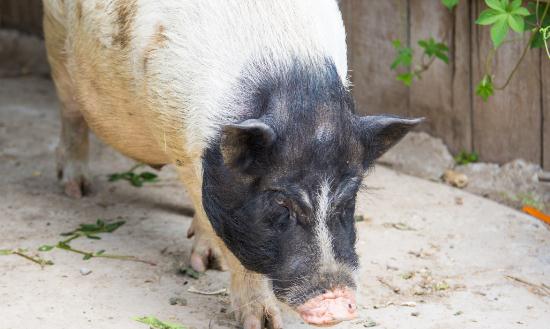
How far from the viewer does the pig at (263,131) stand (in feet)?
12.3

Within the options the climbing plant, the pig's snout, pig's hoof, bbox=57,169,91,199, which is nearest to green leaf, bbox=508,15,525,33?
the climbing plant

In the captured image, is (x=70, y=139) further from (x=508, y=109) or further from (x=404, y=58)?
(x=508, y=109)

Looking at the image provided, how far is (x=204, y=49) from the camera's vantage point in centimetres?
411

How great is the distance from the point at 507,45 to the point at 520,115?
→ 432 mm

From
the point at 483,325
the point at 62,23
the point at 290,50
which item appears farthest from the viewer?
the point at 62,23

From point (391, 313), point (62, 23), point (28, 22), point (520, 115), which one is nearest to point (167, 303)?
point (391, 313)

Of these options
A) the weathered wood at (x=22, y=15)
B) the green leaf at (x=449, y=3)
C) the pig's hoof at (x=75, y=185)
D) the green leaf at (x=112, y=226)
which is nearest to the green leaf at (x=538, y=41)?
the green leaf at (x=449, y=3)

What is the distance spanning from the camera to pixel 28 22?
28.9 feet

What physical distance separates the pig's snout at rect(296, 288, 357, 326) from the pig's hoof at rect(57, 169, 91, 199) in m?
2.72

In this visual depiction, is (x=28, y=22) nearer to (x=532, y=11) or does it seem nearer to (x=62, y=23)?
(x=62, y=23)

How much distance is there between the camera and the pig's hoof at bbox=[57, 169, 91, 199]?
6055mm

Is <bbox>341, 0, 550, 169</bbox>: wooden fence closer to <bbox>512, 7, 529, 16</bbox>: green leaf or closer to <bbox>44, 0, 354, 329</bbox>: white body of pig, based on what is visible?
<bbox>512, 7, 529, 16</bbox>: green leaf

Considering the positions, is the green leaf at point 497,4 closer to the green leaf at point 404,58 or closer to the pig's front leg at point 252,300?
the green leaf at point 404,58

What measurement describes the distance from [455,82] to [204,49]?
258 centimetres
